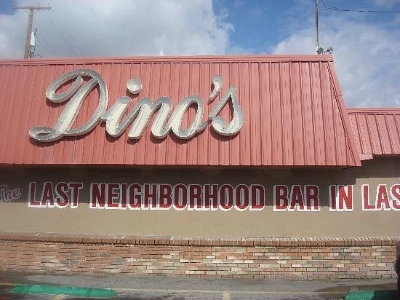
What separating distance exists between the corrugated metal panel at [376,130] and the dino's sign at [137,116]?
2928 millimetres

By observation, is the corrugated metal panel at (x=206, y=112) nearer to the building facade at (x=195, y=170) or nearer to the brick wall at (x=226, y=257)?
the building facade at (x=195, y=170)

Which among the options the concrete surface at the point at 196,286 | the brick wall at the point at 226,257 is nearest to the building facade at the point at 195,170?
the brick wall at the point at 226,257

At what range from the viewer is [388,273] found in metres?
9.91

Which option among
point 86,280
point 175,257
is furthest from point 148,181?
point 86,280

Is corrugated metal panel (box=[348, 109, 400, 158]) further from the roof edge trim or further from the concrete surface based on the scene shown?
the concrete surface

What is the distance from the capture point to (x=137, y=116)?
10.5 metres

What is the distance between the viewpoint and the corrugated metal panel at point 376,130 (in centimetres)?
1054

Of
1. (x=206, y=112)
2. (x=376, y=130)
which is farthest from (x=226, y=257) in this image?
(x=376, y=130)

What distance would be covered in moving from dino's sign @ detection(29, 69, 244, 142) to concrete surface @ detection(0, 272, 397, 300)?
319cm

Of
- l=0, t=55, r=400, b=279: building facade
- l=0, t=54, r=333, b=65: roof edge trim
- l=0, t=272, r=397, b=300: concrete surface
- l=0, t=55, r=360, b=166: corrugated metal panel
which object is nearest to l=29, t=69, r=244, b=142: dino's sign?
l=0, t=55, r=400, b=279: building facade

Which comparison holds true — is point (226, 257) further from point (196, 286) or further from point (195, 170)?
point (195, 170)

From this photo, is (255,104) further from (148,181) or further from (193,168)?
(148,181)

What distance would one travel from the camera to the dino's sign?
10.3 metres

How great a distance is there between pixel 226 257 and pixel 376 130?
4773mm
